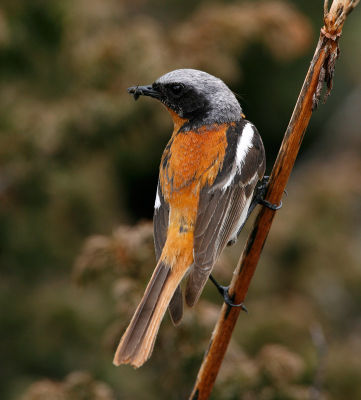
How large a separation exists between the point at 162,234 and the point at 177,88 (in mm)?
810

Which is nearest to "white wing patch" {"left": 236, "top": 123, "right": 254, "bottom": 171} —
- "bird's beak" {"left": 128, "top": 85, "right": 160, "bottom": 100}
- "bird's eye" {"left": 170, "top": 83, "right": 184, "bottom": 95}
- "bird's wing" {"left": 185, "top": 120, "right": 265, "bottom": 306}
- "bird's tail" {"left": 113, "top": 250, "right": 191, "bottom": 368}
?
"bird's wing" {"left": 185, "top": 120, "right": 265, "bottom": 306}

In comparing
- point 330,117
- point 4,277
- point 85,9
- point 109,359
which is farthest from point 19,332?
point 330,117

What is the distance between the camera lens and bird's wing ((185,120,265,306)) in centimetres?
313

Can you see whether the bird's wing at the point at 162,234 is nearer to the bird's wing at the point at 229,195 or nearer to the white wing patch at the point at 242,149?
the bird's wing at the point at 229,195

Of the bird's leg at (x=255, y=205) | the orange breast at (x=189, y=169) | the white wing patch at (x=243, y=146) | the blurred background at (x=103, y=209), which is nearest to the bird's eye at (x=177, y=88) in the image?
the orange breast at (x=189, y=169)

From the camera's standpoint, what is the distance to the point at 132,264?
3469 millimetres

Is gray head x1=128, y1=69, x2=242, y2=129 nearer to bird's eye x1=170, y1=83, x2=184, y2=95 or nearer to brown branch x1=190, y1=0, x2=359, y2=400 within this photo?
bird's eye x1=170, y1=83, x2=184, y2=95

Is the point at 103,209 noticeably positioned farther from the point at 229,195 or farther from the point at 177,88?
the point at 229,195

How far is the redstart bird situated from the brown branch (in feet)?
0.93

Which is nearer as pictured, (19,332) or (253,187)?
(253,187)

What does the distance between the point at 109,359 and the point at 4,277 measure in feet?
3.70

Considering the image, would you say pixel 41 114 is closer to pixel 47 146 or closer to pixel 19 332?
pixel 47 146

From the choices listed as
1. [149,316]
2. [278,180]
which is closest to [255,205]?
[278,180]

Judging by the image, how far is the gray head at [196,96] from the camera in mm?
3473
